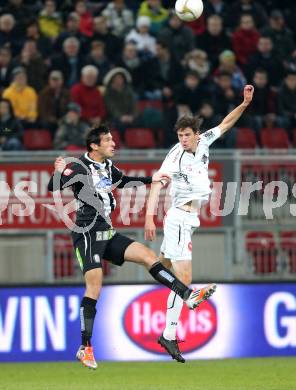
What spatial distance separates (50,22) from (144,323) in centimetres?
669

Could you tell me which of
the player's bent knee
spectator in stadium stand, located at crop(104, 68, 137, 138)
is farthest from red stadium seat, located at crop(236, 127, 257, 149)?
the player's bent knee

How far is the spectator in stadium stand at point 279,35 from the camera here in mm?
19266

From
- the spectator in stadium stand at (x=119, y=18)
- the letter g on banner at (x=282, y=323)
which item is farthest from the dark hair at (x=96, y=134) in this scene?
the spectator in stadium stand at (x=119, y=18)

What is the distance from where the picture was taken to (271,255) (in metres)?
15.6

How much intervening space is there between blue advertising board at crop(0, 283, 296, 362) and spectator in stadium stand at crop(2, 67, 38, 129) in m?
4.08

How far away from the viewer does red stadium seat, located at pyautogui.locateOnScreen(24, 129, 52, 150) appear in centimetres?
1612

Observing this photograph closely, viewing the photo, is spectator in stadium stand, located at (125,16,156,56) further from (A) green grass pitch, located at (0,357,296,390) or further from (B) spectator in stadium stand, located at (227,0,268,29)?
(A) green grass pitch, located at (0,357,296,390)

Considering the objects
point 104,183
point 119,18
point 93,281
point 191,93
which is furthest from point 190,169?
point 119,18

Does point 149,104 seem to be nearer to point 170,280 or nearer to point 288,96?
point 288,96

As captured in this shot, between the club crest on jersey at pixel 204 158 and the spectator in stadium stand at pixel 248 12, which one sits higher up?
the spectator in stadium stand at pixel 248 12

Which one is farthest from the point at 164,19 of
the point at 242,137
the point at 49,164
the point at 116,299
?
the point at 116,299

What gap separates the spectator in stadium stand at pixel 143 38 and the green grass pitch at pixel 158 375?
21.6 feet

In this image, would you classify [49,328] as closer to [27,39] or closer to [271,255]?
[271,255]

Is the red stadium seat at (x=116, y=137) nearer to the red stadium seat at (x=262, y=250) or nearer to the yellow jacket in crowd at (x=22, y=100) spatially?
the yellow jacket in crowd at (x=22, y=100)
